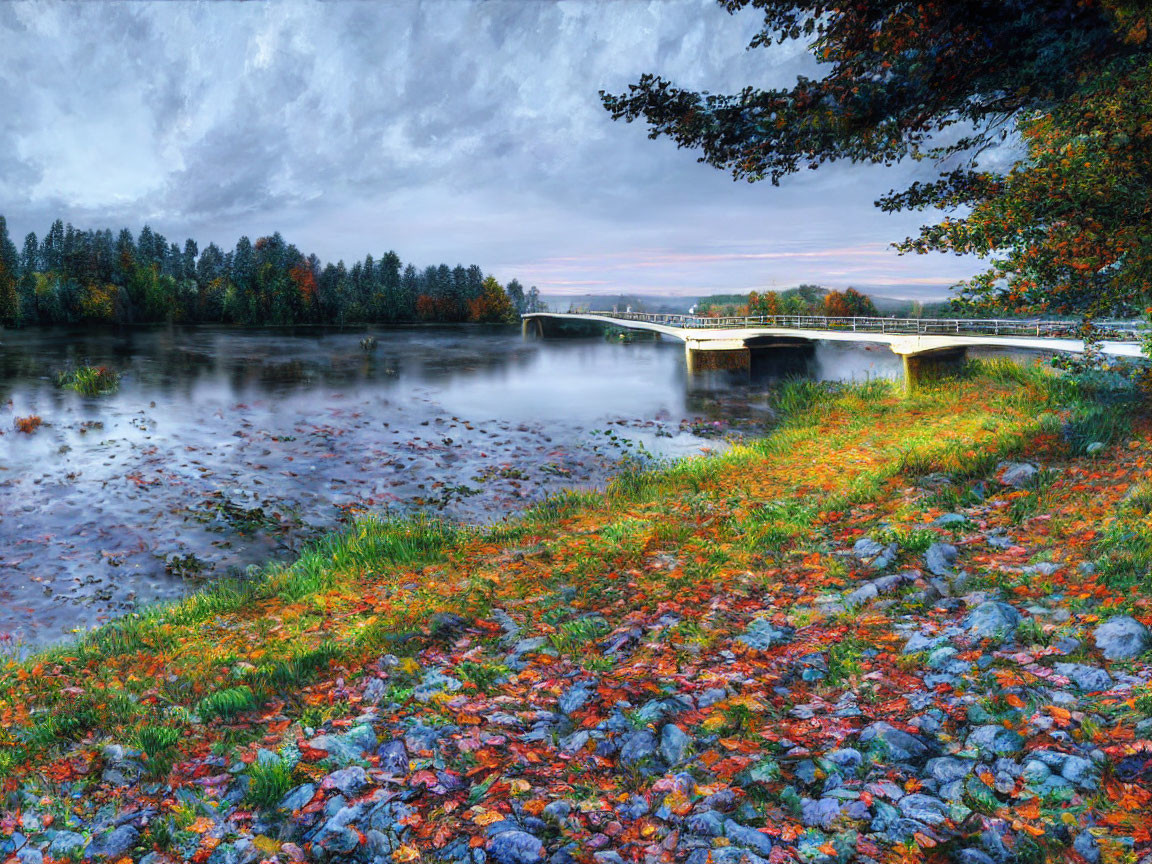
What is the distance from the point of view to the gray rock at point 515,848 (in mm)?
4273

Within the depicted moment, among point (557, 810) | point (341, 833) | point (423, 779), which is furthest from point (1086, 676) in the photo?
point (341, 833)

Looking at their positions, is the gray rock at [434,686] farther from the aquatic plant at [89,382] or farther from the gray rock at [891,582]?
the aquatic plant at [89,382]

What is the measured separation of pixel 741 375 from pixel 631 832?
178ft

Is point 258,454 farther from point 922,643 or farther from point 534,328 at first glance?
point 534,328

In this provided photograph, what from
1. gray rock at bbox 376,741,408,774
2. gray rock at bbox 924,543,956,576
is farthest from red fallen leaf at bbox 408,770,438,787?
gray rock at bbox 924,543,956,576

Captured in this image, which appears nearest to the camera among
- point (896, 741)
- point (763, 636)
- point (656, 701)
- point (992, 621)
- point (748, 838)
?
point (748, 838)

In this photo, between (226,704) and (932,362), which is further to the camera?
(932,362)

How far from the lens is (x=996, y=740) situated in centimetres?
496

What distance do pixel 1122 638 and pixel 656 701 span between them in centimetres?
407

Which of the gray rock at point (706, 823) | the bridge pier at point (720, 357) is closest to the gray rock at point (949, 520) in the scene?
the gray rock at point (706, 823)

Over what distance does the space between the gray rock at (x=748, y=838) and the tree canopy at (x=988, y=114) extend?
853 centimetres

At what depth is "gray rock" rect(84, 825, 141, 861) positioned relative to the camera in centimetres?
464

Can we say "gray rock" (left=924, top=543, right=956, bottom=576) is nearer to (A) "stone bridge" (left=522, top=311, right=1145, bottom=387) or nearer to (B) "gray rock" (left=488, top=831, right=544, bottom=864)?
(B) "gray rock" (left=488, top=831, right=544, bottom=864)

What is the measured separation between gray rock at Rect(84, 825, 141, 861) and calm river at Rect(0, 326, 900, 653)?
315 inches
